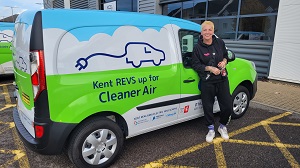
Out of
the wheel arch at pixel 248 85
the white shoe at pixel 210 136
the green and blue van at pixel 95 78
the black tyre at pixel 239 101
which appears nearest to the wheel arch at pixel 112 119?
the green and blue van at pixel 95 78

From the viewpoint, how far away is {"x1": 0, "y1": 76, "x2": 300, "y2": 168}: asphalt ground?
283 cm

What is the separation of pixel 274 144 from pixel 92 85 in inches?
105

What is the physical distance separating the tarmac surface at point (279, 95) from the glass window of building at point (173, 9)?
4775 mm

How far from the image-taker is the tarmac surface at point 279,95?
5.13 m

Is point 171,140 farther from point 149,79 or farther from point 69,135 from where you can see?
point 69,135

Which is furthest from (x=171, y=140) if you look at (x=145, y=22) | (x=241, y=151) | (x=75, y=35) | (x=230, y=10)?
(x=230, y=10)

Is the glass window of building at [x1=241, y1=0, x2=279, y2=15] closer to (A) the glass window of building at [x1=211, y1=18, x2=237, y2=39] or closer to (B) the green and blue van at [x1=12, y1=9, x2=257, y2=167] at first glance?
(A) the glass window of building at [x1=211, y1=18, x2=237, y2=39]

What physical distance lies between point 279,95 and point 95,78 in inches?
203

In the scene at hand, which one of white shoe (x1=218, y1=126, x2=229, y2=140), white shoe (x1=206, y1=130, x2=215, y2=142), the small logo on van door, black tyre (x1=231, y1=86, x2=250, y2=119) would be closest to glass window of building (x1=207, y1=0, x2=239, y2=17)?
black tyre (x1=231, y1=86, x2=250, y2=119)

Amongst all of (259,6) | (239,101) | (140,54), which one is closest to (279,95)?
(239,101)

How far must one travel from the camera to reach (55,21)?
219 cm

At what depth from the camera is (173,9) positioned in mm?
10453

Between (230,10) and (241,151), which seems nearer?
(241,151)

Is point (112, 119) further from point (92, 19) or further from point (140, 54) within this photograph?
point (92, 19)
